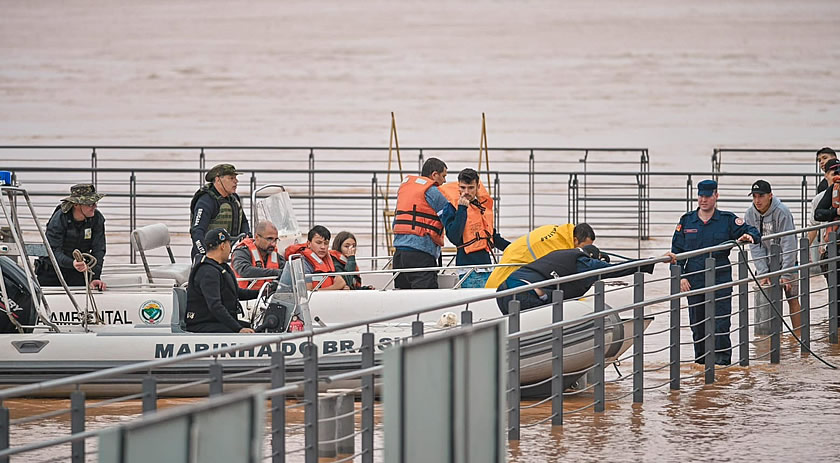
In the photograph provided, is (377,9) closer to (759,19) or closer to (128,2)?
(128,2)

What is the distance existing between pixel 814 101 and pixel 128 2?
18.7 meters

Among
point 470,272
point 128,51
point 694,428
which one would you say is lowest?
point 694,428

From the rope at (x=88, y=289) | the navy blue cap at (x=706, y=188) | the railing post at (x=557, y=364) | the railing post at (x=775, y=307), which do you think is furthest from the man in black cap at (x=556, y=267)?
the rope at (x=88, y=289)

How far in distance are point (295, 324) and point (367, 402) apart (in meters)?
2.22

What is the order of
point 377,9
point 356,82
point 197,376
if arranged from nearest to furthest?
point 197,376 < point 356,82 < point 377,9

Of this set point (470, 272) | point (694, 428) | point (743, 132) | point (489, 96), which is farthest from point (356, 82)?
point (694, 428)

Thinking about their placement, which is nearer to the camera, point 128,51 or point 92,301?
point 92,301

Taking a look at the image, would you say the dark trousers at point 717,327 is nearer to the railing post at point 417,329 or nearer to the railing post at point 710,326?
the railing post at point 710,326

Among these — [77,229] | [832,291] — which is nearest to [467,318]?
[832,291]

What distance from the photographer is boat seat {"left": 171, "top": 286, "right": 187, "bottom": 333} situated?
7969 mm

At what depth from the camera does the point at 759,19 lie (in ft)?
107

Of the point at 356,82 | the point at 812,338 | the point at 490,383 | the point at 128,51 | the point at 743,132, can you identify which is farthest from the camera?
the point at 128,51

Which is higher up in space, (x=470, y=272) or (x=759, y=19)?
(x=759, y=19)

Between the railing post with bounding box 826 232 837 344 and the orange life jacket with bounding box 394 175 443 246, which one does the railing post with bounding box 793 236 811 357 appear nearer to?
the railing post with bounding box 826 232 837 344
